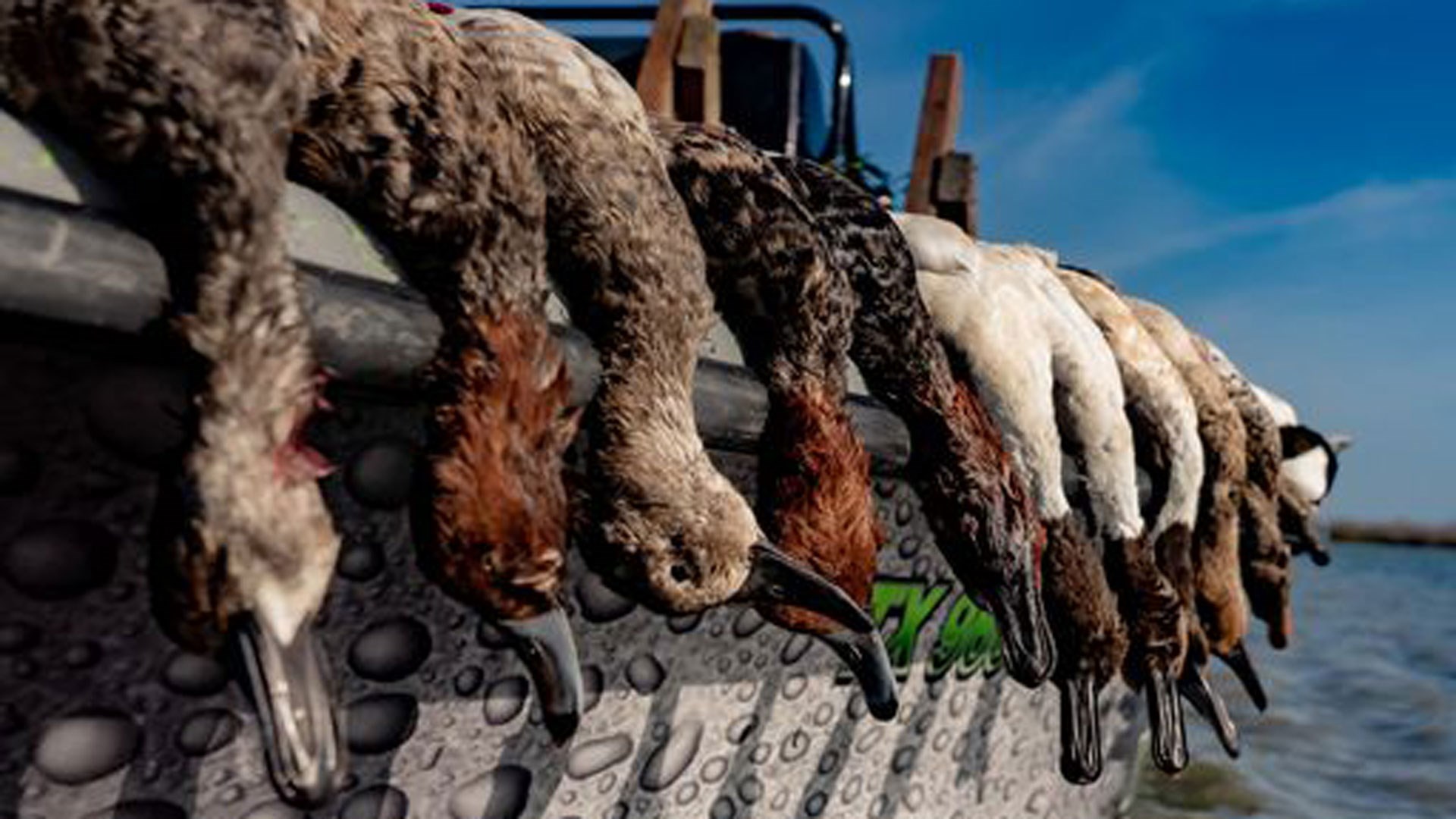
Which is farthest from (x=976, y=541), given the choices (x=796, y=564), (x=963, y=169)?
(x=963, y=169)

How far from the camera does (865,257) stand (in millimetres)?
2102

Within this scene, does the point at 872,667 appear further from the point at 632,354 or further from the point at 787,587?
the point at 632,354

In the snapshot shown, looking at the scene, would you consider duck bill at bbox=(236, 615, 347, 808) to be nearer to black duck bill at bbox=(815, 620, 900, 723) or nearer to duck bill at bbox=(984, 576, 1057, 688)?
black duck bill at bbox=(815, 620, 900, 723)

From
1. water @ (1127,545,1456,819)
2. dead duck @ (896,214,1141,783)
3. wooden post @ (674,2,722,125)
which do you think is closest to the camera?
dead duck @ (896,214,1141,783)

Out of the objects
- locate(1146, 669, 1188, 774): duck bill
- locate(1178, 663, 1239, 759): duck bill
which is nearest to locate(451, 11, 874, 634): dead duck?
locate(1146, 669, 1188, 774): duck bill

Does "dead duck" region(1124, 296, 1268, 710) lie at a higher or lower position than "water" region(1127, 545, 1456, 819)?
higher

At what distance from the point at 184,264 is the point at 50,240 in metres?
0.10

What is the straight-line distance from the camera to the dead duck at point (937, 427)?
2.11 metres

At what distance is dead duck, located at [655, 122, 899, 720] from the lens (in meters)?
1.77

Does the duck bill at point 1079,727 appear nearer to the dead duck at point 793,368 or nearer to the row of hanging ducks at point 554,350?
the row of hanging ducks at point 554,350

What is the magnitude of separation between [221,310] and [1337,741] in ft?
25.8

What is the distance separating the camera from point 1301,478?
4.86 metres

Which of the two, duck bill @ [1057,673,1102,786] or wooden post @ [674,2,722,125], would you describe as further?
wooden post @ [674,2,722,125]

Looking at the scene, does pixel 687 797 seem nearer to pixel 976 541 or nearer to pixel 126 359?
pixel 976 541
